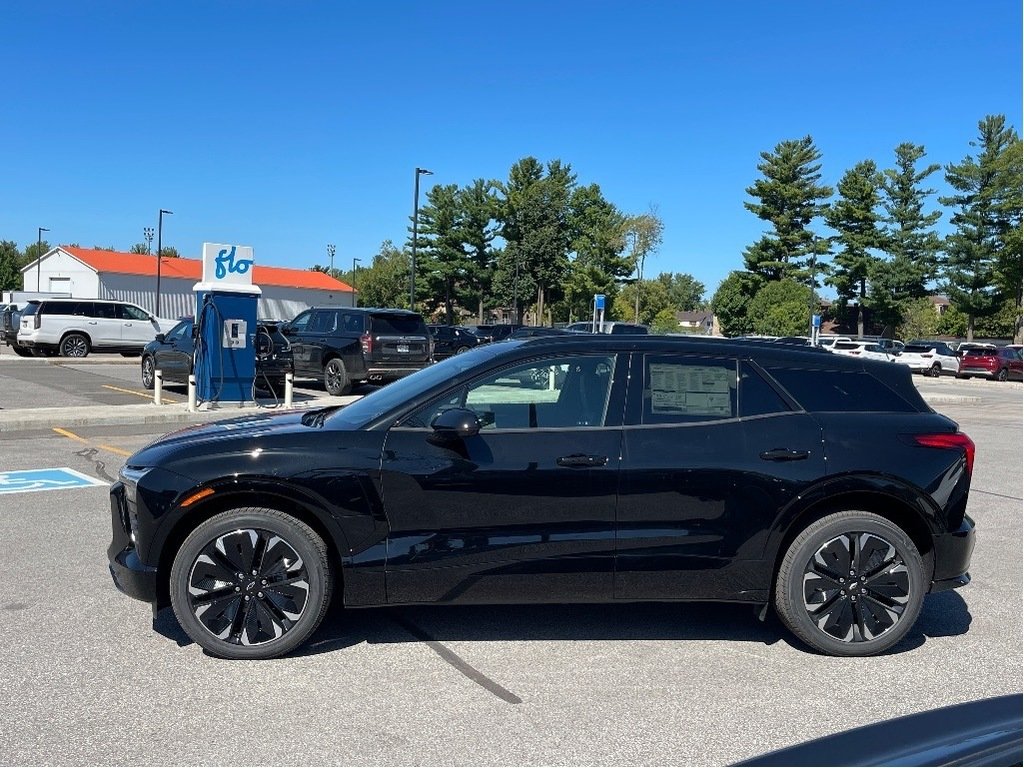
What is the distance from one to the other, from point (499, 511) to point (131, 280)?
82.7m

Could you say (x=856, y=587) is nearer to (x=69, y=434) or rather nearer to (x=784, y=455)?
(x=784, y=455)

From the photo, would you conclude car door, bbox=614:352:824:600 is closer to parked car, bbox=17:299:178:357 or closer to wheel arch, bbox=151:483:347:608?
wheel arch, bbox=151:483:347:608

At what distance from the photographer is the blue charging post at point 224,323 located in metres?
14.9

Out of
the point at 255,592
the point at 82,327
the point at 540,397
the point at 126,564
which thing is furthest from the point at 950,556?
the point at 82,327

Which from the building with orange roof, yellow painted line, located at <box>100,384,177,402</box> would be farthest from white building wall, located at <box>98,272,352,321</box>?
yellow painted line, located at <box>100,384,177,402</box>

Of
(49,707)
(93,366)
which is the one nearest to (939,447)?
(49,707)

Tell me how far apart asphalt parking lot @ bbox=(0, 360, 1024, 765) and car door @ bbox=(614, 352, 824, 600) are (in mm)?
428

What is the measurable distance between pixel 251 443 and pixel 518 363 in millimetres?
1413

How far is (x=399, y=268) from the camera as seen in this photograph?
85.8 meters

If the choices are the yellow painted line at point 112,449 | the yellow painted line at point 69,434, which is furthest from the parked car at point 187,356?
the yellow painted line at point 112,449

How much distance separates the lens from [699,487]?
14.9 feet

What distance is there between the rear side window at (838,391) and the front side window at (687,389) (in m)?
0.30

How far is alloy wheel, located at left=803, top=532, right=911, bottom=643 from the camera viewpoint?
4.64 m

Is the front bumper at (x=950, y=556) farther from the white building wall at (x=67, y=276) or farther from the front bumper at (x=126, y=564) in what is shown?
the white building wall at (x=67, y=276)
